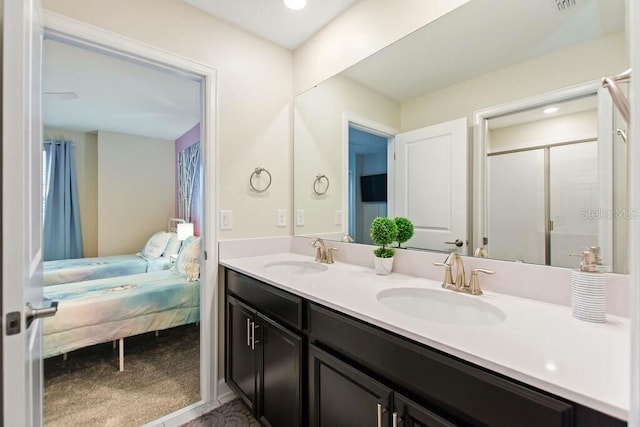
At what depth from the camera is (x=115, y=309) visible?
216 cm

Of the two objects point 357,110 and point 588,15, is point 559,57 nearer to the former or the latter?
point 588,15

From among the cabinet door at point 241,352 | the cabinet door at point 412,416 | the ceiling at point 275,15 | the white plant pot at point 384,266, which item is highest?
the ceiling at point 275,15

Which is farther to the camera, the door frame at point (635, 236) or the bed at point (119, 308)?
the bed at point (119, 308)

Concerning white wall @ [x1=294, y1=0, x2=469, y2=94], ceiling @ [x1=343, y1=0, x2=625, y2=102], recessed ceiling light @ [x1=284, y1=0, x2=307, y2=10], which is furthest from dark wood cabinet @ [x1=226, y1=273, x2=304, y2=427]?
recessed ceiling light @ [x1=284, y1=0, x2=307, y2=10]

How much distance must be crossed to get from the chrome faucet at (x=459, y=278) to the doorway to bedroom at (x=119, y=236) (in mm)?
1423

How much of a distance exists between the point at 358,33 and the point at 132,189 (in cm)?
448

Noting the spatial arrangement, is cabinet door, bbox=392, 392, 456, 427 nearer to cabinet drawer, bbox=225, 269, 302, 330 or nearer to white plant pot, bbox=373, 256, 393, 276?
cabinet drawer, bbox=225, 269, 302, 330

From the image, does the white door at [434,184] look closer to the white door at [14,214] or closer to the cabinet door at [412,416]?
the cabinet door at [412,416]

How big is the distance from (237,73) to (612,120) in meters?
1.91

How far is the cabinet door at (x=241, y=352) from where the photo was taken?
149cm

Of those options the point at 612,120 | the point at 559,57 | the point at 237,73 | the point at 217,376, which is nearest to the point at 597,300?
the point at 612,120

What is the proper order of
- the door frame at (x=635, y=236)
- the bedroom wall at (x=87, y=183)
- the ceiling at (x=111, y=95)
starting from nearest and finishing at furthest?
the door frame at (x=635, y=236) → the ceiling at (x=111, y=95) → the bedroom wall at (x=87, y=183)

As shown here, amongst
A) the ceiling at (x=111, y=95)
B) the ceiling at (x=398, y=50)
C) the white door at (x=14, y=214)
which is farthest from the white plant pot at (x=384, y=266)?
the ceiling at (x=111, y=95)

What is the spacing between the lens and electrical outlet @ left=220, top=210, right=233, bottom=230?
1.82m
